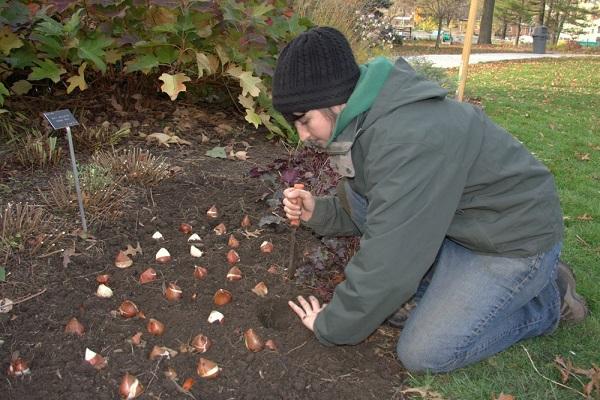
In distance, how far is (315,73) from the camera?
184 centimetres

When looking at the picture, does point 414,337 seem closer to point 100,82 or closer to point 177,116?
point 177,116

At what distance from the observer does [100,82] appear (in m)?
4.47

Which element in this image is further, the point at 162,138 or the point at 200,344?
the point at 162,138

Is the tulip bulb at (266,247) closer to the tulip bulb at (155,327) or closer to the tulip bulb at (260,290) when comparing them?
the tulip bulb at (260,290)

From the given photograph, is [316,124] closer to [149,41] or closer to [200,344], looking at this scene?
[200,344]

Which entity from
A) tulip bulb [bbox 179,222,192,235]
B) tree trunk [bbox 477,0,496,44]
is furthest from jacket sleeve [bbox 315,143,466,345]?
tree trunk [bbox 477,0,496,44]

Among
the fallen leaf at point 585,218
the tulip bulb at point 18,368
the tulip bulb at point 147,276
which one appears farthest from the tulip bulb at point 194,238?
the fallen leaf at point 585,218

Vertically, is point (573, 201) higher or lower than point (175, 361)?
lower

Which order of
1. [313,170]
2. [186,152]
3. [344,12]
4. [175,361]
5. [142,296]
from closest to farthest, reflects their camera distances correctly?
[175,361], [142,296], [313,170], [186,152], [344,12]

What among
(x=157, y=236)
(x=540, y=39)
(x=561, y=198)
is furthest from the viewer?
(x=540, y=39)

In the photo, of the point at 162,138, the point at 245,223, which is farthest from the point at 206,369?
the point at 162,138

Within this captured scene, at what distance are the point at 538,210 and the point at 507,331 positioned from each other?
1.91 feet

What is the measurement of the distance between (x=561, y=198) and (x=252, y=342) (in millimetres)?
3355

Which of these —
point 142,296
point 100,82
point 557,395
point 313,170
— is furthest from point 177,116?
point 557,395
